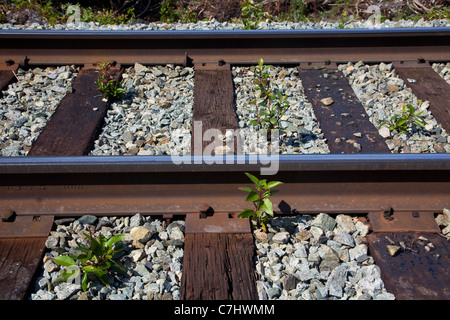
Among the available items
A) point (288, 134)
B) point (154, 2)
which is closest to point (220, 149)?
point (288, 134)

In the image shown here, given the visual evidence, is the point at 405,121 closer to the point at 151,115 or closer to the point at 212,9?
the point at 151,115

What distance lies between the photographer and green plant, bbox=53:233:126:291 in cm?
253

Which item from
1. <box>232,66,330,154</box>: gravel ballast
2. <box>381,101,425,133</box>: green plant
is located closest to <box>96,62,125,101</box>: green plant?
<box>232,66,330,154</box>: gravel ballast

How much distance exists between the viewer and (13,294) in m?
2.49

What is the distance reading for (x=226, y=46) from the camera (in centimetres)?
510

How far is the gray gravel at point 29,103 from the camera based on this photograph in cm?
382

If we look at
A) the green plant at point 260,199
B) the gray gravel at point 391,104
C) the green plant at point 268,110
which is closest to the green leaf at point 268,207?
the green plant at point 260,199

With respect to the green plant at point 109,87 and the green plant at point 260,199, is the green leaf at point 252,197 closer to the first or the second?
the green plant at point 260,199

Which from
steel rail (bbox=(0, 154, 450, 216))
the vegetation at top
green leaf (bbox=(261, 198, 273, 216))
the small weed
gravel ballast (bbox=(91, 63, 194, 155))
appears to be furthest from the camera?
the small weed

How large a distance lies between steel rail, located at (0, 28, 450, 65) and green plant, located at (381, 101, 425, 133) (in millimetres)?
1237

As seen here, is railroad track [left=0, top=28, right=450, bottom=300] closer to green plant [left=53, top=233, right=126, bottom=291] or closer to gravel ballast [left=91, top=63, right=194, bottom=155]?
gravel ballast [left=91, top=63, right=194, bottom=155]

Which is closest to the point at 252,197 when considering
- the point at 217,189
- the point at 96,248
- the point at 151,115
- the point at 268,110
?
the point at 217,189

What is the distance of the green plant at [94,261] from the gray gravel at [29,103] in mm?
1414
